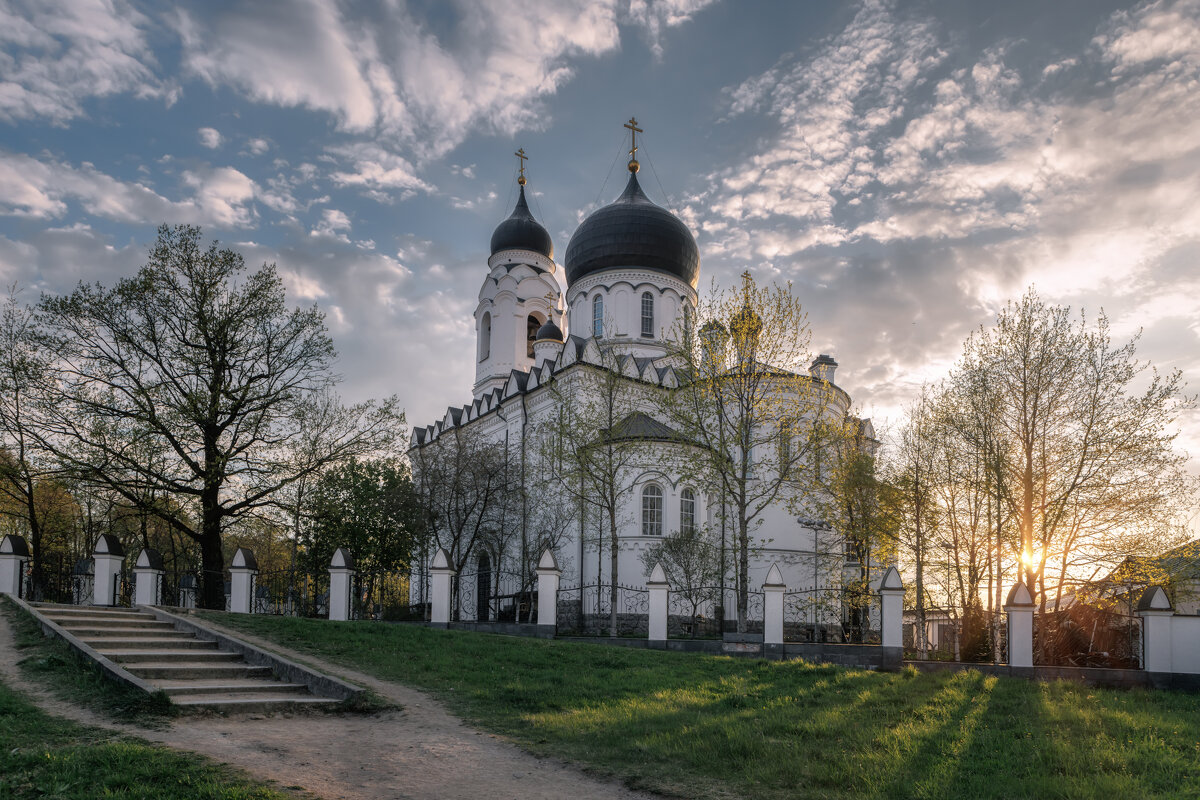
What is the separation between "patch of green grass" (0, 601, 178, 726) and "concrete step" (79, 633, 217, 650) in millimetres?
421

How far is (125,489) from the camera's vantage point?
1991 cm

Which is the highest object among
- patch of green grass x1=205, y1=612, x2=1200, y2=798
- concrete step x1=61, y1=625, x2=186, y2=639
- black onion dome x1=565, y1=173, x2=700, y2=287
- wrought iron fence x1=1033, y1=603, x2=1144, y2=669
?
black onion dome x1=565, y1=173, x2=700, y2=287

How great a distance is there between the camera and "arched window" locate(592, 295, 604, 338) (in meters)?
32.6

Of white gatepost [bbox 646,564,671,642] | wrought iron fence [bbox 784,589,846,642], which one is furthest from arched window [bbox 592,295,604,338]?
white gatepost [bbox 646,564,671,642]

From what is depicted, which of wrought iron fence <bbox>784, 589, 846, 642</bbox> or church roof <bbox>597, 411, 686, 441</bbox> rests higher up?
church roof <bbox>597, 411, 686, 441</bbox>

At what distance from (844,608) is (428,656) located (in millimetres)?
16657

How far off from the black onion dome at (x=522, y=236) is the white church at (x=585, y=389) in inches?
2.4

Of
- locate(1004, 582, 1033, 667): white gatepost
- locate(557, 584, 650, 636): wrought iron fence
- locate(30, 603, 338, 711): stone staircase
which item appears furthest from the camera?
locate(557, 584, 650, 636): wrought iron fence

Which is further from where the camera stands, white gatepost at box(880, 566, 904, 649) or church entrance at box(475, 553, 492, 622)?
church entrance at box(475, 553, 492, 622)

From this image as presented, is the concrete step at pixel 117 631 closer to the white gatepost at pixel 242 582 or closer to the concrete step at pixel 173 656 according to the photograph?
the concrete step at pixel 173 656

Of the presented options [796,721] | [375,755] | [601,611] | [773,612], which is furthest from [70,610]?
[601,611]

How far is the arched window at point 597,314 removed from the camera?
32.6 m

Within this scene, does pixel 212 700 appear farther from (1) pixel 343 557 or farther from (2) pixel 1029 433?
(2) pixel 1029 433

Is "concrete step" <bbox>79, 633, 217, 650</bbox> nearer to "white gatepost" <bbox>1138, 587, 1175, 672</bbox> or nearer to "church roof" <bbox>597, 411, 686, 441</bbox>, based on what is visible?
"church roof" <bbox>597, 411, 686, 441</bbox>
